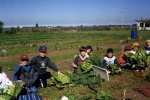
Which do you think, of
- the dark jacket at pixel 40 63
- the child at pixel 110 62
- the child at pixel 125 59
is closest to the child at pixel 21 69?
the dark jacket at pixel 40 63

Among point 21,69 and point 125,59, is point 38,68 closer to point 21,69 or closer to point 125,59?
point 21,69

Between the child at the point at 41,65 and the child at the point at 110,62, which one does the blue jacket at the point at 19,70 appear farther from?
the child at the point at 110,62

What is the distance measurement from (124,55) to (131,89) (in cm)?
342

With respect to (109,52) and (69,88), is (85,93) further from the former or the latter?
(109,52)

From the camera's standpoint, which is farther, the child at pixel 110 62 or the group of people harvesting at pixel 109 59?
the child at pixel 110 62

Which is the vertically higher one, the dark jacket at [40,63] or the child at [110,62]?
the dark jacket at [40,63]

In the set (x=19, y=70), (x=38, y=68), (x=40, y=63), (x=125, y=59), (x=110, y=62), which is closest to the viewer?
(x=19, y=70)

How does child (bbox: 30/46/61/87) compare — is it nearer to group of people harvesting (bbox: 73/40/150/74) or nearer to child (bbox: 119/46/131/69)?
group of people harvesting (bbox: 73/40/150/74)

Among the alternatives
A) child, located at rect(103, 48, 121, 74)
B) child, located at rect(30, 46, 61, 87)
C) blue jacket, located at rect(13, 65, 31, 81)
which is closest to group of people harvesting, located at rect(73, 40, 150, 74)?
child, located at rect(103, 48, 121, 74)

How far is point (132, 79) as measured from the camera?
922cm

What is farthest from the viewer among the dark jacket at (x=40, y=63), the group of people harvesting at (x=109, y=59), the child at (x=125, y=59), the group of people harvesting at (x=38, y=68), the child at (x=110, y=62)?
the child at (x=125, y=59)

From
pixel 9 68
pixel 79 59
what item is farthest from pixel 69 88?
pixel 9 68

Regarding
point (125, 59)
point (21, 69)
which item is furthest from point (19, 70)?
point (125, 59)

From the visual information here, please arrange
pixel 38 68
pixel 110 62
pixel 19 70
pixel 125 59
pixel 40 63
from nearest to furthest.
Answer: pixel 19 70 → pixel 40 63 → pixel 38 68 → pixel 110 62 → pixel 125 59
